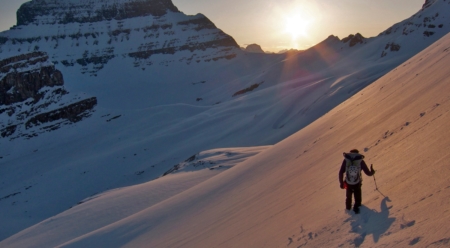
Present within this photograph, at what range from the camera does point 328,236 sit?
4.37m

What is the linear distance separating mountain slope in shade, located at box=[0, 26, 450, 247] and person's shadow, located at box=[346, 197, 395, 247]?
0.05 ft

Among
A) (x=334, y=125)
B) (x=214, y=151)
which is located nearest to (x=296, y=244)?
(x=334, y=125)

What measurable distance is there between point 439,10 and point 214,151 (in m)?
44.9

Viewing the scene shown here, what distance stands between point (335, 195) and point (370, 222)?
4.72 ft

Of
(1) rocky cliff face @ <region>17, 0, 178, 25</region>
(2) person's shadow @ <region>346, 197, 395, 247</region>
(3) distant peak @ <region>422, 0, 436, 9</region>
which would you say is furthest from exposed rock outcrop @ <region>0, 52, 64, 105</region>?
(2) person's shadow @ <region>346, 197, 395, 247</region>

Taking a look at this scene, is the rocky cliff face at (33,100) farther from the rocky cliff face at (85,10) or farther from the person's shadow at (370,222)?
the rocky cliff face at (85,10)

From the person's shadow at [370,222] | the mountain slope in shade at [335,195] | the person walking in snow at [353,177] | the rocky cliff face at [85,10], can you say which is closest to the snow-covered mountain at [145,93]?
the rocky cliff face at [85,10]

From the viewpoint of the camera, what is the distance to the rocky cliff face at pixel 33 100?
5469cm

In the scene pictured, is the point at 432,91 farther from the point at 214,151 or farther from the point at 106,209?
the point at 214,151

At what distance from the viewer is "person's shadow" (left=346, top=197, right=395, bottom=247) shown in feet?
12.8

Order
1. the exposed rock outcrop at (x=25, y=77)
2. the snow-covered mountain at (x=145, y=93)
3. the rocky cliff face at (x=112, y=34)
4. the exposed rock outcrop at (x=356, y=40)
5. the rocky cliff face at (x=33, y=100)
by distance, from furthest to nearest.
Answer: the rocky cliff face at (x=112, y=34) < the exposed rock outcrop at (x=356, y=40) < the exposed rock outcrop at (x=25, y=77) < the rocky cliff face at (x=33, y=100) < the snow-covered mountain at (x=145, y=93)

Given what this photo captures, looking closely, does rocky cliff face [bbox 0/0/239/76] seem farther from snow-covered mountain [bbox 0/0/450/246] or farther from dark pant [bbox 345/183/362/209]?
dark pant [bbox 345/183/362/209]

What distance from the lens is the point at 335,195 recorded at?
568cm

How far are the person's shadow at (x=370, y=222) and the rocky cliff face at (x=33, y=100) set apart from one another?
56.5 meters
